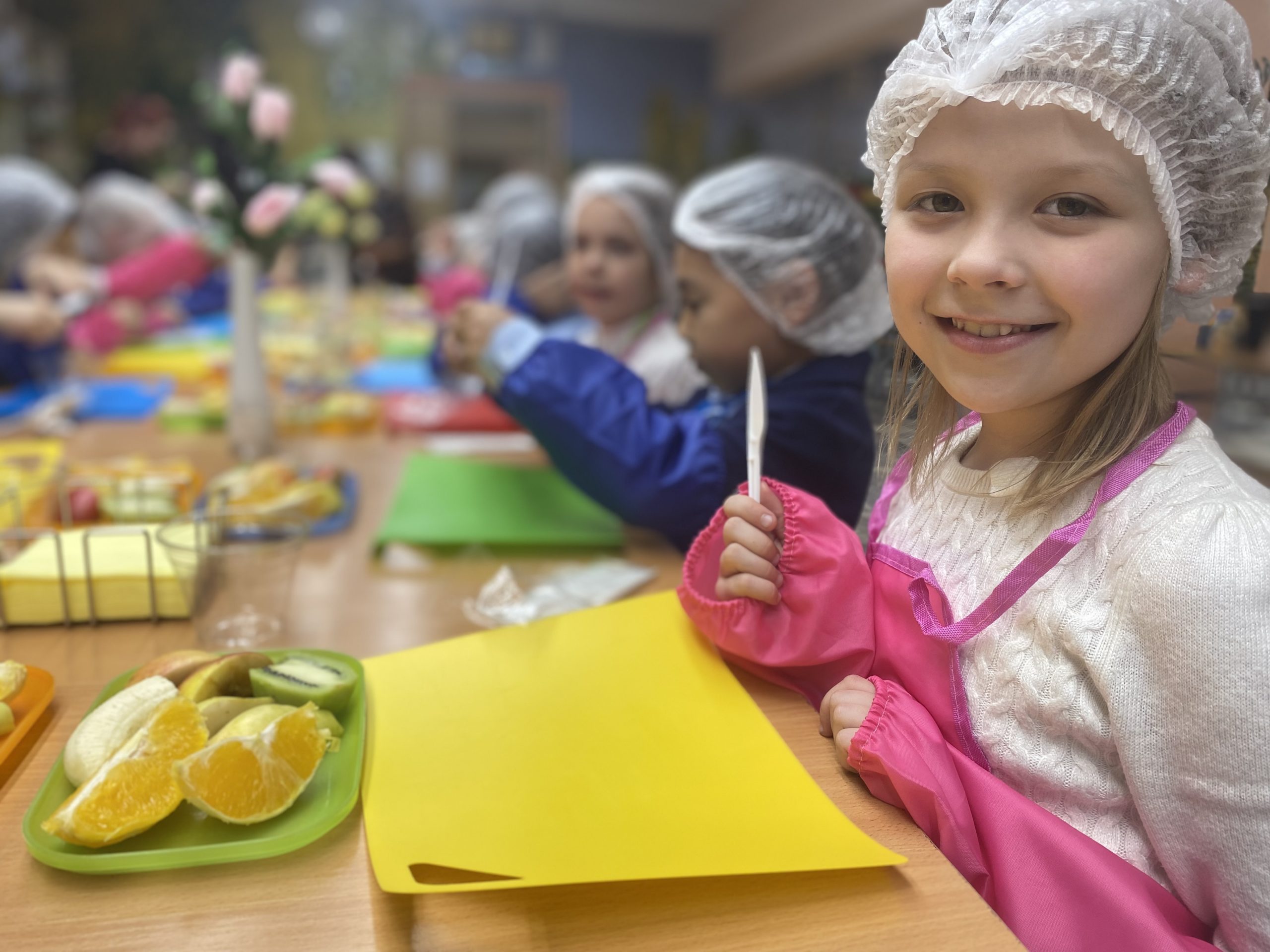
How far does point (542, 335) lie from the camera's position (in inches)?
52.1

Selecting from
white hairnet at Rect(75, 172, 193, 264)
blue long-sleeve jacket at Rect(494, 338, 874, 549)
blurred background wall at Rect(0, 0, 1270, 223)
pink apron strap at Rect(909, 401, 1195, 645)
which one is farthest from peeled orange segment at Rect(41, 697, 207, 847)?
blurred background wall at Rect(0, 0, 1270, 223)

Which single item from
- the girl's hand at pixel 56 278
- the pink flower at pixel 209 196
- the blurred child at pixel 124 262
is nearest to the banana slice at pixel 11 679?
the pink flower at pixel 209 196

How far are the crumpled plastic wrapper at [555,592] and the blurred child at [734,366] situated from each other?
0.11 meters

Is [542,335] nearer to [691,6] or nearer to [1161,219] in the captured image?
[1161,219]

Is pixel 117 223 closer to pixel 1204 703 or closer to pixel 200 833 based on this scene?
pixel 200 833

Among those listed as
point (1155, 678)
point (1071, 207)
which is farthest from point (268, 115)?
point (1155, 678)

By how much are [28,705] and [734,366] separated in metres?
0.92

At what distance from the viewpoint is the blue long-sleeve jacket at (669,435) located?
1185 millimetres

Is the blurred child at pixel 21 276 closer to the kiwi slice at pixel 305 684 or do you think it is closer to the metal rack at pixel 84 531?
the metal rack at pixel 84 531

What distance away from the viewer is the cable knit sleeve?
0.58m

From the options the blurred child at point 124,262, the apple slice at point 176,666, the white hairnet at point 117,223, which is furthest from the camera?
the white hairnet at point 117,223

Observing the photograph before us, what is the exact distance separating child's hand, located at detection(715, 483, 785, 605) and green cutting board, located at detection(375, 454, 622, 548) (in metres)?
0.44

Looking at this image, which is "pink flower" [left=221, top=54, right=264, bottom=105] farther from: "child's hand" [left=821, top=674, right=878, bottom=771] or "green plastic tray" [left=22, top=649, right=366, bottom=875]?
"child's hand" [left=821, top=674, right=878, bottom=771]

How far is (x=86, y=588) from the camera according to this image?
0.96 metres
